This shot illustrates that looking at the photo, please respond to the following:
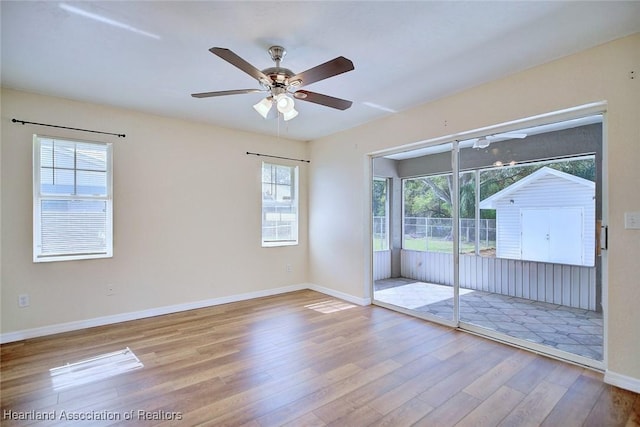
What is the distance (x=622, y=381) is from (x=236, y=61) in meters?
3.57

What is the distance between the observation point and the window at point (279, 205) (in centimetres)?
506

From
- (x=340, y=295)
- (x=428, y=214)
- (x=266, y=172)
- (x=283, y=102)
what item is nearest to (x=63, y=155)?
(x=266, y=172)

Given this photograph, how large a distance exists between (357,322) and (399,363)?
1.09 metres

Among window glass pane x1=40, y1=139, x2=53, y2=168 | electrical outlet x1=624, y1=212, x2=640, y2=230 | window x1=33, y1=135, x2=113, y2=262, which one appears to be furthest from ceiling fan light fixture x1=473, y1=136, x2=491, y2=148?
window glass pane x1=40, y1=139, x2=53, y2=168

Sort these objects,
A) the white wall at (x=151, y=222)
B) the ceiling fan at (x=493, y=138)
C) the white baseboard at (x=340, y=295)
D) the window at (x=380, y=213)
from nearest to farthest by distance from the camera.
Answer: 1. the ceiling fan at (x=493, y=138)
2. the white wall at (x=151, y=222)
3. the white baseboard at (x=340, y=295)
4. the window at (x=380, y=213)

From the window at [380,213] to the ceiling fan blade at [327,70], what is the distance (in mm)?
2606

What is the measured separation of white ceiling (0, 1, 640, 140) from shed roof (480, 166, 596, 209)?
1.05 metres

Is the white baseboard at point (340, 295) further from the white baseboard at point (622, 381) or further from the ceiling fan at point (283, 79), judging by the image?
the ceiling fan at point (283, 79)

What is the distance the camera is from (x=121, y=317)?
379 cm

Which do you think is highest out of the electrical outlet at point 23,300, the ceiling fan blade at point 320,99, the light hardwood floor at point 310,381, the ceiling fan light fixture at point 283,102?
the ceiling fan blade at point 320,99

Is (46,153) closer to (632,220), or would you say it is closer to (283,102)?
(283,102)

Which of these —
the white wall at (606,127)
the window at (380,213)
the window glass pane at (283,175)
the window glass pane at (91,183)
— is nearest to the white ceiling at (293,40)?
the white wall at (606,127)

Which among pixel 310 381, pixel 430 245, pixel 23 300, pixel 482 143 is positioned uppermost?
pixel 482 143

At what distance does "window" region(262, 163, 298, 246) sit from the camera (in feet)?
16.6
